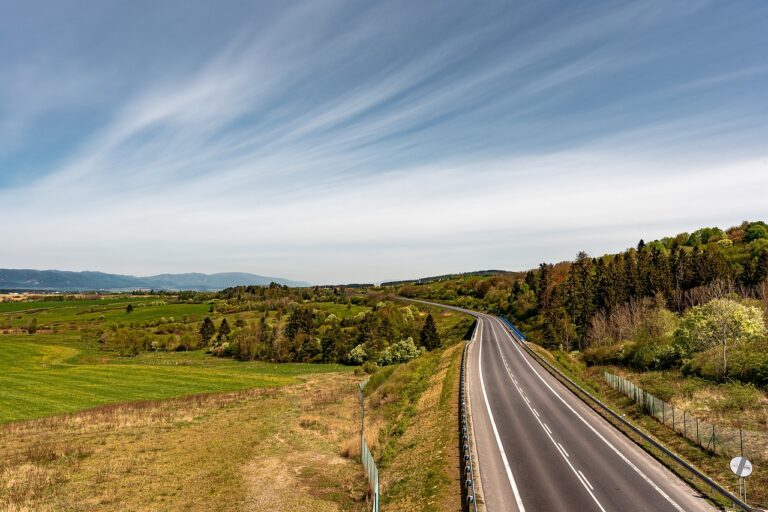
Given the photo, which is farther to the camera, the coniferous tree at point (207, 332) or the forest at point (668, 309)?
the coniferous tree at point (207, 332)

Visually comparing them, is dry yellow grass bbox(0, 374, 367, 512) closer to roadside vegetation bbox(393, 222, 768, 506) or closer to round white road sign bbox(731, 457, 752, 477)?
round white road sign bbox(731, 457, 752, 477)

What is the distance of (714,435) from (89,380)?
76.6 metres

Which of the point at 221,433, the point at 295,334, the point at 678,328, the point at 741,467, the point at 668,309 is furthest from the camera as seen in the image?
the point at 295,334

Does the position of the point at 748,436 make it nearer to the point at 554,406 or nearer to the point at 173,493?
the point at 554,406

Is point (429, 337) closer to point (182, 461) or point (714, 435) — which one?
point (182, 461)

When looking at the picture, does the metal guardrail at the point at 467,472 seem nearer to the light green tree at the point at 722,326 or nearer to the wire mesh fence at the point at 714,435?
the wire mesh fence at the point at 714,435

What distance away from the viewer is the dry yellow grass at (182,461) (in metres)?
25.2

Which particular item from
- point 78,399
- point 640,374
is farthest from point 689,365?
point 78,399

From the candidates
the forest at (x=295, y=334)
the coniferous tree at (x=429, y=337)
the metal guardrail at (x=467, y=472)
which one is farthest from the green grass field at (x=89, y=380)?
the metal guardrail at (x=467, y=472)

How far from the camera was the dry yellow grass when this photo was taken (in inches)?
991

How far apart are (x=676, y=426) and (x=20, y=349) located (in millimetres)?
126464

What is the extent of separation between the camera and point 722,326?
49000mm

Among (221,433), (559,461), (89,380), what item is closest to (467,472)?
(559,461)

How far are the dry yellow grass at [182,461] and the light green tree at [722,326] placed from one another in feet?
139
